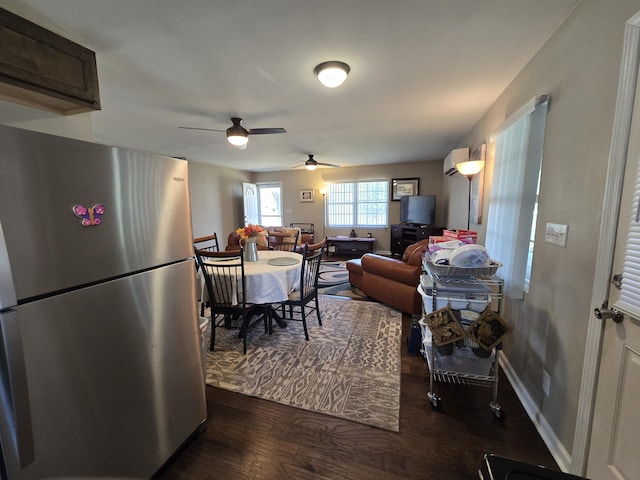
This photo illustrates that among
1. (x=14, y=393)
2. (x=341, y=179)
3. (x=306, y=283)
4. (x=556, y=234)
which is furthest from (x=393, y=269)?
(x=341, y=179)

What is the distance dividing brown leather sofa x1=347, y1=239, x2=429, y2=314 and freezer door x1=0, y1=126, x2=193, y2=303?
260cm

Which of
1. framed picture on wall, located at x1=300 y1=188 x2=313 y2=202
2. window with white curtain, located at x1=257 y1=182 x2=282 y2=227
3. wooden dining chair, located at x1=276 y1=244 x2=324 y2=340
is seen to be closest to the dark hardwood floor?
wooden dining chair, located at x1=276 y1=244 x2=324 y2=340

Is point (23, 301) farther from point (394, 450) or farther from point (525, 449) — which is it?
point (525, 449)

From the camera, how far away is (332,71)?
195 centimetres

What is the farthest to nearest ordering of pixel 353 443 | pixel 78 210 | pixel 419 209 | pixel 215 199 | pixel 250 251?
pixel 215 199 < pixel 419 209 < pixel 250 251 < pixel 353 443 < pixel 78 210

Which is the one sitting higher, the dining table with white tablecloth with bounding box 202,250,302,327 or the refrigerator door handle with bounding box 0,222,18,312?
the refrigerator door handle with bounding box 0,222,18,312

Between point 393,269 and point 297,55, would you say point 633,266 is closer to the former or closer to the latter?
point 297,55

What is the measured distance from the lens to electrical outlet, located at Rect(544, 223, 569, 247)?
142 centimetres

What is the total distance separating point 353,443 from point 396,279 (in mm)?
2027

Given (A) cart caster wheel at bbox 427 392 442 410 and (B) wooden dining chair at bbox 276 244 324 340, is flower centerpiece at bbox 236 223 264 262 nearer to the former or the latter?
(B) wooden dining chair at bbox 276 244 324 340

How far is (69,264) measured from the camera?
3.05 feet

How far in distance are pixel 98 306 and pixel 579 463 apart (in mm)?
2283

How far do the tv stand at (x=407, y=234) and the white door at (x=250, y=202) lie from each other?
400 centimetres

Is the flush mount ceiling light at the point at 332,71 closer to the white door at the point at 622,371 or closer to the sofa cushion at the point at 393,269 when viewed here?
the white door at the point at 622,371
